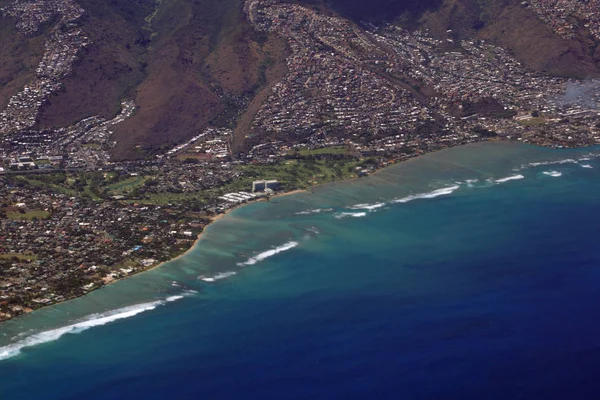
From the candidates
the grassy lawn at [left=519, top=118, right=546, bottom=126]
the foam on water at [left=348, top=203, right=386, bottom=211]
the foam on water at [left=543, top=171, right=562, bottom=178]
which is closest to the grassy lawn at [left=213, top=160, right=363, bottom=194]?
the foam on water at [left=348, top=203, right=386, bottom=211]

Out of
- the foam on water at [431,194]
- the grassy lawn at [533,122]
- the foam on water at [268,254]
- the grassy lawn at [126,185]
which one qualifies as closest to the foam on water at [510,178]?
the foam on water at [431,194]

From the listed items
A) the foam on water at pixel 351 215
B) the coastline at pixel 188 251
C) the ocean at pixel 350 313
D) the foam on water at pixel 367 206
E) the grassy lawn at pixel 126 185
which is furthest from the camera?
the grassy lawn at pixel 126 185

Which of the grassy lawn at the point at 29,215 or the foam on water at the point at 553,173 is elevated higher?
the grassy lawn at the point at 29,215

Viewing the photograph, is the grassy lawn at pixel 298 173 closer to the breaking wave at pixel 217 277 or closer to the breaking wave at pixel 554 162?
the breaking wave at pixel 554 162

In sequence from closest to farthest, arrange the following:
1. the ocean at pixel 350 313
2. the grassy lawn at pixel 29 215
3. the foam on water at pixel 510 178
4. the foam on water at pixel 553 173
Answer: the ocean at pixel 350 313 → the grassy lawn at pixel 29 215 → the foam on water at pixel 510 178 → the foam on water at pixel 553 173

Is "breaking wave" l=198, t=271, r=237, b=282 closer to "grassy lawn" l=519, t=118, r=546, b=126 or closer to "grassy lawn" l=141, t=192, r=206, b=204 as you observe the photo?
Answer: "grassy lawn" l=141, t=192, r=206, b=204

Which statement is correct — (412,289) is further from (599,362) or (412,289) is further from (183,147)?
(183,147)

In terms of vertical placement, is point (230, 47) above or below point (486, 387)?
above

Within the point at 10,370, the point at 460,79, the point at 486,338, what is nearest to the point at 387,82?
the point at 460,79

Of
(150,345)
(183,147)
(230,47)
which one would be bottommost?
(150,345)
